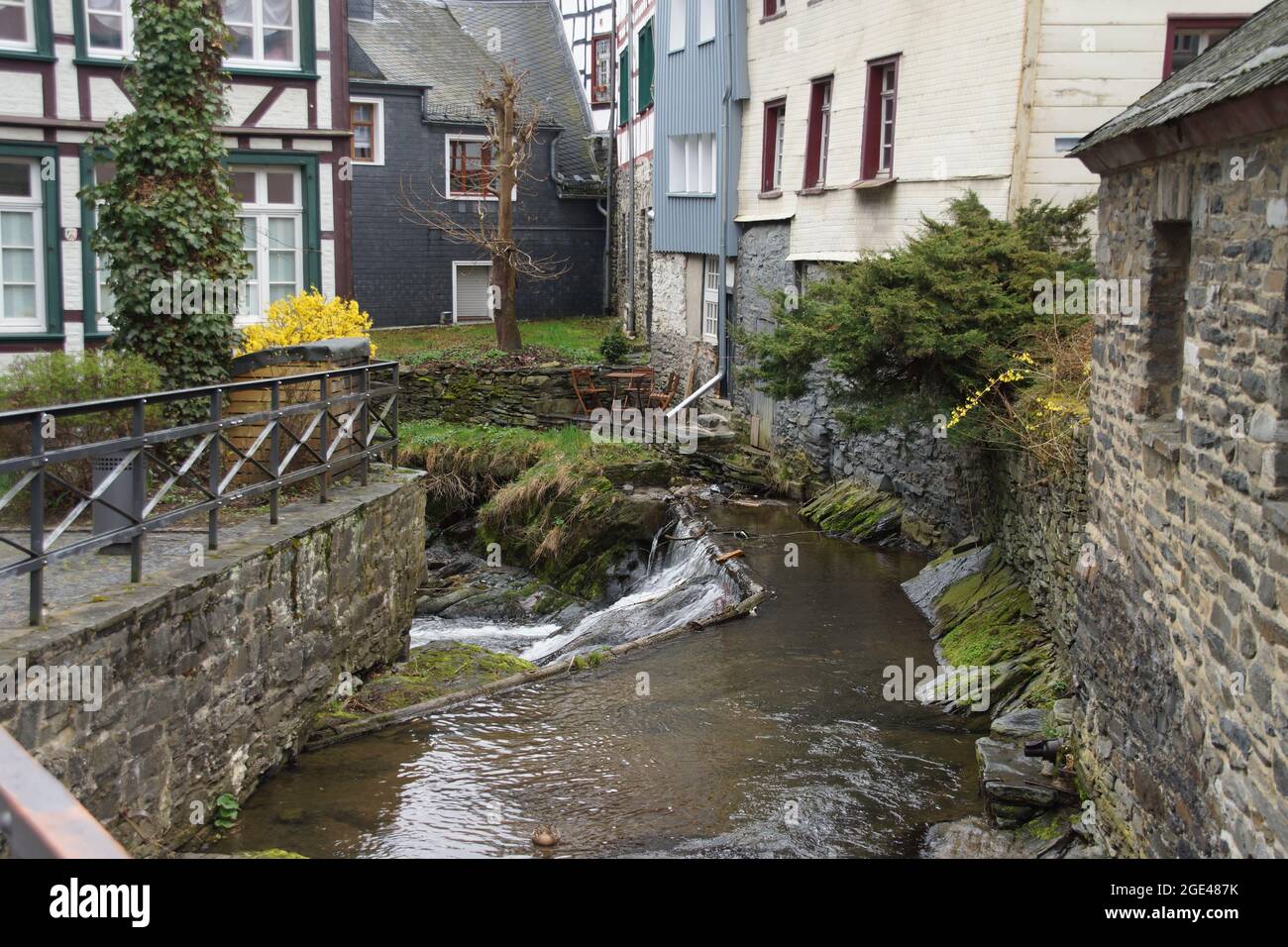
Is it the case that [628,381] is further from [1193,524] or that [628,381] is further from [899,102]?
[1193,524]

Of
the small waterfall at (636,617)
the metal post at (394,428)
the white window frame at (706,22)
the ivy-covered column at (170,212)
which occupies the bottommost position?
the small waterfall at (636,617)

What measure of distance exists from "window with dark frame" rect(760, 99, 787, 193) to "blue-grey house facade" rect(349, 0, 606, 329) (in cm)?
982

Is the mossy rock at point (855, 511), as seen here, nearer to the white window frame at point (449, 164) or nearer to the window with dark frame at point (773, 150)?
the window with dark frame at point (773, 150)

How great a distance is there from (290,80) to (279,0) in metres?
0.97

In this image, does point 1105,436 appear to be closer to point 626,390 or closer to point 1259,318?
point 1259,318

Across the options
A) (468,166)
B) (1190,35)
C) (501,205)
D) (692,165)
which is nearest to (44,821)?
(1190,35)

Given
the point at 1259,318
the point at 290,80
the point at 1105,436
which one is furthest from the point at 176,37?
the point at 1259,318

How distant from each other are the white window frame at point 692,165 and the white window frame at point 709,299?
4.25ft

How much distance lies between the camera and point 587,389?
69.5 feet

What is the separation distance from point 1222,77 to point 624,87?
80.1 feet

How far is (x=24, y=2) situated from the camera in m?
13.5

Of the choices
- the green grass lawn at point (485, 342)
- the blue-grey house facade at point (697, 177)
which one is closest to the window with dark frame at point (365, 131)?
the green grass lawn at point (485, 342)

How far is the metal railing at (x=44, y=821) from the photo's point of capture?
1721 millimetres

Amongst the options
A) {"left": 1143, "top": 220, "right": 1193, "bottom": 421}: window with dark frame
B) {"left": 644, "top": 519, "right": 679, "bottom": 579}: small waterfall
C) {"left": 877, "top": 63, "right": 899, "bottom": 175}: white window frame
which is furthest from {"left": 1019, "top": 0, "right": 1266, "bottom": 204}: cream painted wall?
{"left": 1143, "top": 220, "right": 1193, "bottom": 421}: window with dark frame
